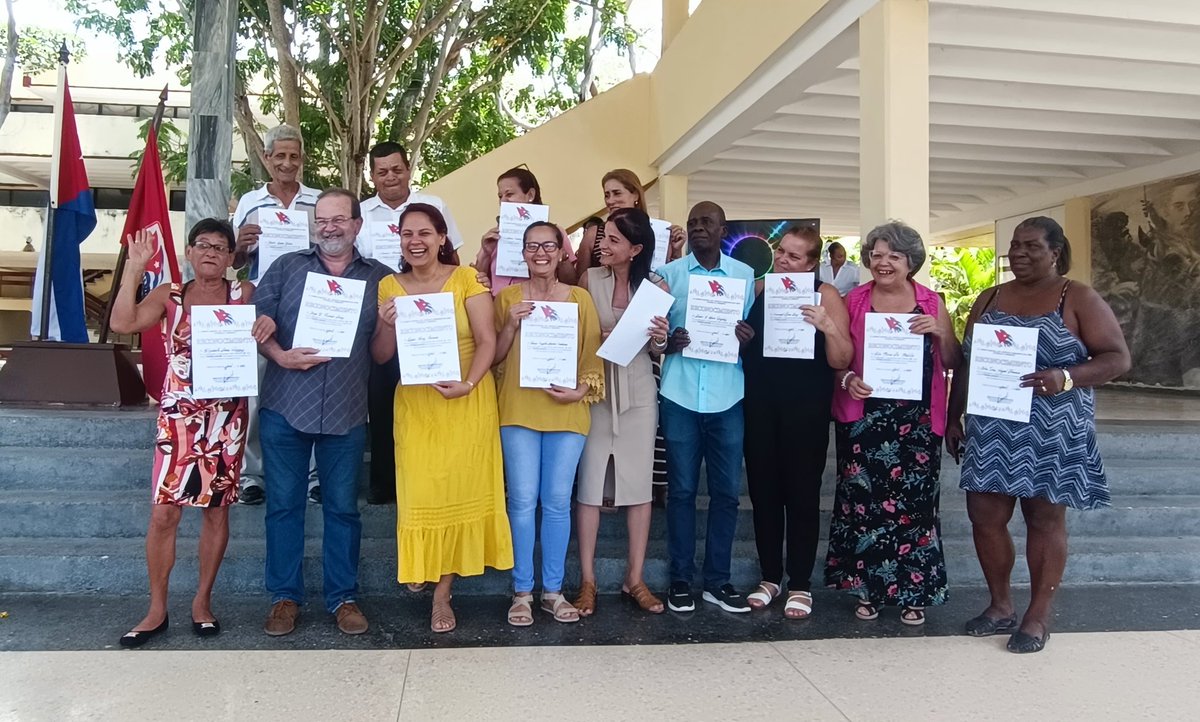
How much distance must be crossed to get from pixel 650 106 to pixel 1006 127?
424 centimetres

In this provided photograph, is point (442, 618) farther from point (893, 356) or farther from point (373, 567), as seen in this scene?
point (893, 356)

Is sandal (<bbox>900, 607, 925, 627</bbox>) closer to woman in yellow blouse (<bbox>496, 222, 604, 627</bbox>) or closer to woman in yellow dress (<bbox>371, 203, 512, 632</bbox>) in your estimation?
woman in yellow blouse (<bbox>496, 222, 604, 627</bbox>)

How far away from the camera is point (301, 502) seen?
11.3 feet

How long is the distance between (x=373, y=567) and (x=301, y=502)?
692mm

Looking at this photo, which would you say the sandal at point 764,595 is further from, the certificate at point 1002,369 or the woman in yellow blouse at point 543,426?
the certificate at point 1002,369

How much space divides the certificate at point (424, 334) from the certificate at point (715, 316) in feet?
3.57

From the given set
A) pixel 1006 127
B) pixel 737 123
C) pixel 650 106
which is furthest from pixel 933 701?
pixel 650 106

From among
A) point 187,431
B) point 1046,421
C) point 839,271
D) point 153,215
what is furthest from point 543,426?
point 839,271

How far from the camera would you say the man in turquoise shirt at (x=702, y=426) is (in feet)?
12.1

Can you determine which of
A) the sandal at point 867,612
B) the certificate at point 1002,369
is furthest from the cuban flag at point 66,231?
the certificate at point 1002,369

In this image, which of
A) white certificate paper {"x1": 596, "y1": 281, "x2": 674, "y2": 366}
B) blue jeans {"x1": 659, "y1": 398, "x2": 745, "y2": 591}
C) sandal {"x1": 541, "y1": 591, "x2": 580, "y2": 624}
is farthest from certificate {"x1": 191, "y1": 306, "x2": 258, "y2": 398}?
blue jeans {"x1": 659, "y1": 398, "x2": 745, "y2": 591}

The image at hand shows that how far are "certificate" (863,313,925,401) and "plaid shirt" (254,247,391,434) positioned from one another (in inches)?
84.7

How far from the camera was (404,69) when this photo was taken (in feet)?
35.7

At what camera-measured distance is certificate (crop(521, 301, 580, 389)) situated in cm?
342
